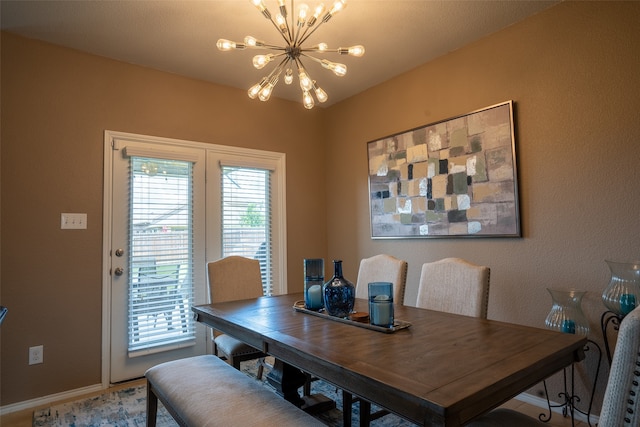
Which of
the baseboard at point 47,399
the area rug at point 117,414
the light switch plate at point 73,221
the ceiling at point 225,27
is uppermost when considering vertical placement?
the ceiling at point 225,27

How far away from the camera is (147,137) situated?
3.08 metres

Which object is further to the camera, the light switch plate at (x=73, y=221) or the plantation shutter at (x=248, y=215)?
the plantation shutter at (x=248, y=215)

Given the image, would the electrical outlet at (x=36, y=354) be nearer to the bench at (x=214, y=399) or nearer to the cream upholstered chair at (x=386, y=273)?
the bench at (x=214, y=399)

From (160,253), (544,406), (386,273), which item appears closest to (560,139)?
(386,273)

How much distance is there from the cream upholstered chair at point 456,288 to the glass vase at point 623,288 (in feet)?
1.99

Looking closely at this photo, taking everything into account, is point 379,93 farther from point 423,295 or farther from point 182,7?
point 423,295

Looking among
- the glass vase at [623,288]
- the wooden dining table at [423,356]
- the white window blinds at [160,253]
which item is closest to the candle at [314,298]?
the wooden dining table at [423,356]

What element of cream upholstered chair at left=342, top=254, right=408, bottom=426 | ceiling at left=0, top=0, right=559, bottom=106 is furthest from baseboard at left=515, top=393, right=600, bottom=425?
ceiling at left=0, top=0, right=559, bottom=106

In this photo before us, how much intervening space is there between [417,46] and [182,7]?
5.62 ft

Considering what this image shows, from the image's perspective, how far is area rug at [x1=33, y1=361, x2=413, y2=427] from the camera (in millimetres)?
2246

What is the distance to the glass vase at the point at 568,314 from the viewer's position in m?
2.03

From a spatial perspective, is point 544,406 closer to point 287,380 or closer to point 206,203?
point 287,380

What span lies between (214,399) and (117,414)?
1.36m

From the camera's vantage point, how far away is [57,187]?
270cm
